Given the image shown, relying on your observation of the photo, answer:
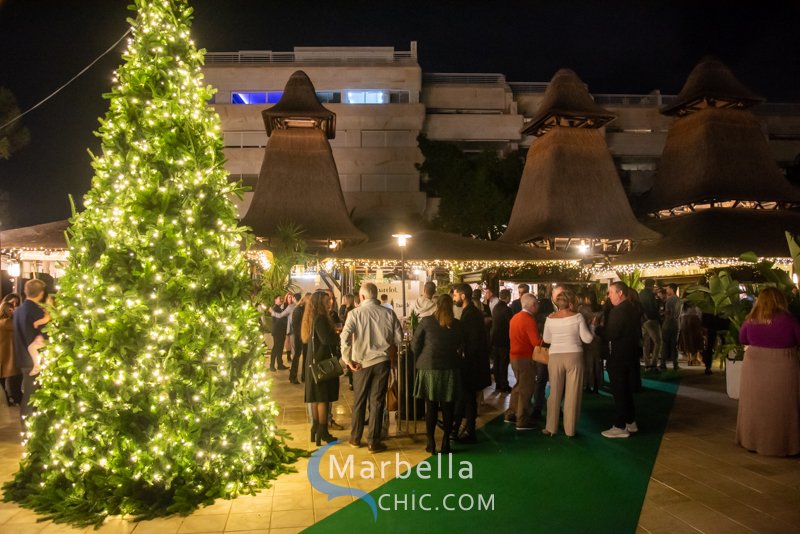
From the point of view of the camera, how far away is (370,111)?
3462cm

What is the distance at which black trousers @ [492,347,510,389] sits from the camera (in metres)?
10.2

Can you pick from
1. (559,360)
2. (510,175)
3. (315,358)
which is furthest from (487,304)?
(510,175)

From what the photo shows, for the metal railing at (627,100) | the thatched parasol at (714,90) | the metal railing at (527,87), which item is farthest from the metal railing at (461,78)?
the thatched parasol at (714,90)

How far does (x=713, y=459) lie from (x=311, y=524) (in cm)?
418

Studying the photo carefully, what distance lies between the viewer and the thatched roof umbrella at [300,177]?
23062 millimetres

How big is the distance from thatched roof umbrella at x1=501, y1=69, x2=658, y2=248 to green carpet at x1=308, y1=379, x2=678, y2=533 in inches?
575

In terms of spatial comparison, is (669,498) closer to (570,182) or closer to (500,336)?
(500,336)

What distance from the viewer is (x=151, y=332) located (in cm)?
486

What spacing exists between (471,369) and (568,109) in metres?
18.2

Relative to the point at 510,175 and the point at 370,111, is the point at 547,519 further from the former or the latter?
the point at 370,111

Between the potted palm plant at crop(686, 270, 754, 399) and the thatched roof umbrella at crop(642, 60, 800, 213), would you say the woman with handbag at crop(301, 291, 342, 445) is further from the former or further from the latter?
the thatched roof umbrella at crop(642, 60, 800, 213)

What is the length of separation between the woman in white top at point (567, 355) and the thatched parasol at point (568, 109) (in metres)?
17.5

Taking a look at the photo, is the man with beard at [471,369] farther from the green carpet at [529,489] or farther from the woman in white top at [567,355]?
the woman in white top at [567,355]

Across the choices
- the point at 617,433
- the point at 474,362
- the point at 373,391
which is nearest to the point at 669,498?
the point at 617,433
